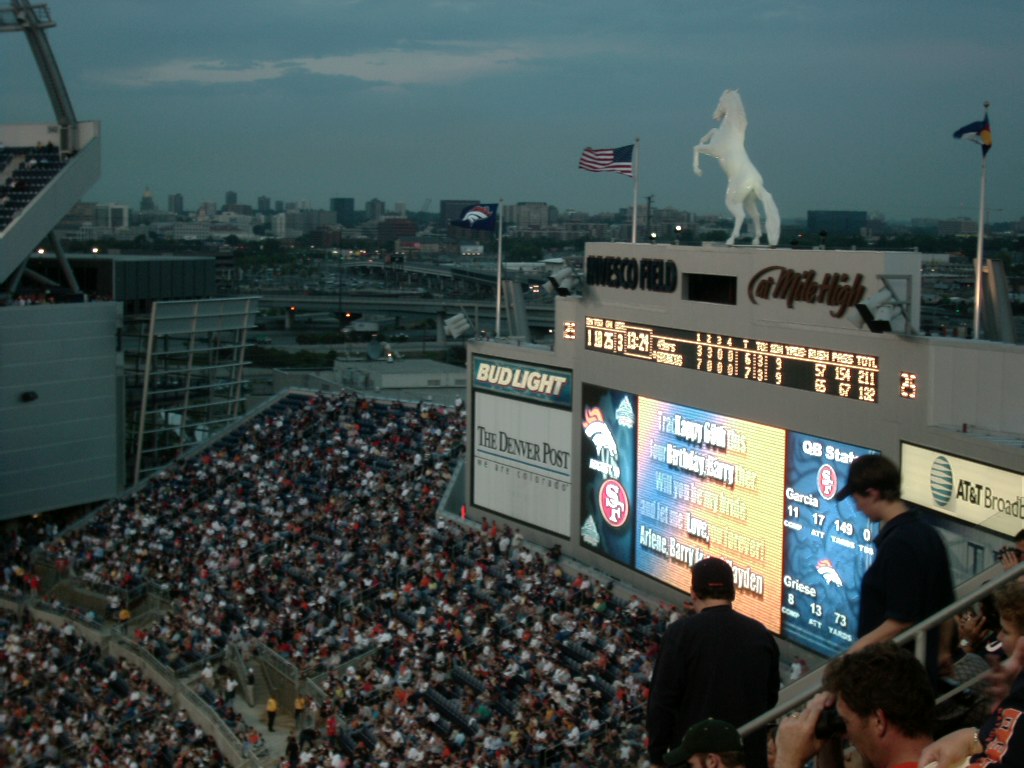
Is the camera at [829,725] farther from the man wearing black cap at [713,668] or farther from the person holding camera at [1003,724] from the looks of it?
the man wearing black cap at [713,668]

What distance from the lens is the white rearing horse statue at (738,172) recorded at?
1633 centimetres

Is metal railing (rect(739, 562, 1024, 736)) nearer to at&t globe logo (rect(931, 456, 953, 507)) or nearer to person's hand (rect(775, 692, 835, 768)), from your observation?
person's hand (rect(775, 692, 835, 768))

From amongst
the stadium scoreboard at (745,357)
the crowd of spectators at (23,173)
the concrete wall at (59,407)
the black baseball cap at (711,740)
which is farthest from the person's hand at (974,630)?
the crowd of spectators at (23,173)

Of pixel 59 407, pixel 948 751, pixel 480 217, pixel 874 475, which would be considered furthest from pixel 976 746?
pixel 59 407

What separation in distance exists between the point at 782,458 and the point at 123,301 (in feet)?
69.4

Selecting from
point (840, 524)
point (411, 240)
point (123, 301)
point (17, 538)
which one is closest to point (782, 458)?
point (840, 524)

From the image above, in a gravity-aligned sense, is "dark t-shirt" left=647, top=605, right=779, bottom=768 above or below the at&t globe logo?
above

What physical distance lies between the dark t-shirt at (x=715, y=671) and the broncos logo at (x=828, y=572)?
32.1 ft

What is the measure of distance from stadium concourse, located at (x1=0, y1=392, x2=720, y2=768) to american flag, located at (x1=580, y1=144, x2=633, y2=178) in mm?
5785

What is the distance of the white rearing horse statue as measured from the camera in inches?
643

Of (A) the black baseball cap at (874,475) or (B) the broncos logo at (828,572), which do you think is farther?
(B) the broncos logo at (828,572)

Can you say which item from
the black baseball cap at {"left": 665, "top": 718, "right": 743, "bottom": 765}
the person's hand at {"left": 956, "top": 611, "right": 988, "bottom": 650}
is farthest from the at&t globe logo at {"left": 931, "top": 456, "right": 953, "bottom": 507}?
the black baseball cap at {"left": 665, "top": 718, "right": 743, "bottom": 765}

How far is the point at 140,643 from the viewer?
21938 mm

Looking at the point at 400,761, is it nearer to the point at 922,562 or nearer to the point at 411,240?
the point at 922,562
